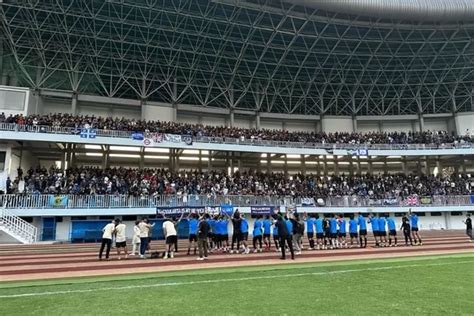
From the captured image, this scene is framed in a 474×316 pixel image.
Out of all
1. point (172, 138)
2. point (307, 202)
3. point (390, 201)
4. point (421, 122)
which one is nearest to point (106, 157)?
point (172, 138)

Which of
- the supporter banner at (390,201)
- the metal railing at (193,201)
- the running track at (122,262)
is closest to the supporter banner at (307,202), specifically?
the metal railing at (193,201)

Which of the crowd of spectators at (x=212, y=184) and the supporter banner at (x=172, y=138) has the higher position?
the supporter banner at (x=172, y=138)

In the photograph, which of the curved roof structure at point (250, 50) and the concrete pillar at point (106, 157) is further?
the concrete pillar at point (106, 157)

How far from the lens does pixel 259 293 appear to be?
8188 mm

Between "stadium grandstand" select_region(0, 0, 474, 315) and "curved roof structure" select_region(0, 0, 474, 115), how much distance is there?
184 mm

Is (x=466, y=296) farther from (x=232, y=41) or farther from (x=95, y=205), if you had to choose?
(x=232, y=41)

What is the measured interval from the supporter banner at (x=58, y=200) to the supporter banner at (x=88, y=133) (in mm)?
5967

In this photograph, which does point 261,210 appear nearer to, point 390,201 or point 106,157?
point 390,201

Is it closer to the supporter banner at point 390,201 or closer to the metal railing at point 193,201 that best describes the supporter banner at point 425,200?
the metal railing at point 193,201

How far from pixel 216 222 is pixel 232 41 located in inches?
831

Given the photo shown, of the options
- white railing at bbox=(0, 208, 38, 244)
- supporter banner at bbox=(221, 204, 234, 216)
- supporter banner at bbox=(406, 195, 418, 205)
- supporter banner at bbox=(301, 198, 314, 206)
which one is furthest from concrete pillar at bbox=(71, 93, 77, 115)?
supporter banner at bbox=(406, 195, 418, 205)

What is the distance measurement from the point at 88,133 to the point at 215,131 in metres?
11.5

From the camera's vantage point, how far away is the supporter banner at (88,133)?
2826 cm

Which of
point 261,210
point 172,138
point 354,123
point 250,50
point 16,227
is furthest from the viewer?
point 354,123
